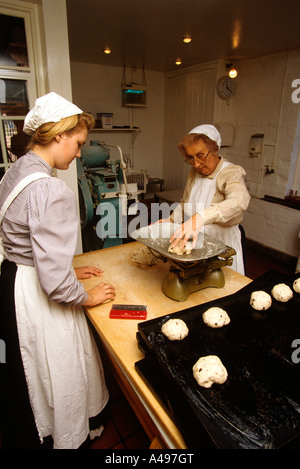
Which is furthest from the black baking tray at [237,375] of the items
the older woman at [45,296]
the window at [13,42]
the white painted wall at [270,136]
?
the white painted wall at [270,136]

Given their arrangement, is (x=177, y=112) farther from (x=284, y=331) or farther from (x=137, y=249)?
(x=284, y=331)

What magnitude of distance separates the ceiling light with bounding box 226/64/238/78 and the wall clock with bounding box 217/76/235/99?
13cm

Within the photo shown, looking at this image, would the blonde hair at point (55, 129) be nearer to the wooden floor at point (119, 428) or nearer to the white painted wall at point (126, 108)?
the wooden floor at point (119, 428)

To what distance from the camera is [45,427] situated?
135cm

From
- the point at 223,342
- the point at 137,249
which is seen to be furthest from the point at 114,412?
the point at 223,342

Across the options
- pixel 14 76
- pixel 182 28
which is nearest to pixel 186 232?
pixel 14 76

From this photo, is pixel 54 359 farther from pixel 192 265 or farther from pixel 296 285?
pixel 296 285

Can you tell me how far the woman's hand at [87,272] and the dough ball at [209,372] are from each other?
915 millimetres

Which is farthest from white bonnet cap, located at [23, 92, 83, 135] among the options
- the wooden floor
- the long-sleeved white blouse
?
the wooden floor

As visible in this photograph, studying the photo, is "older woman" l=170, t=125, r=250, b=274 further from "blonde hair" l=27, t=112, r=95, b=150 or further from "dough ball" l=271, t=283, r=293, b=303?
"blonde hair" l=27, t=112, r=95, b=150

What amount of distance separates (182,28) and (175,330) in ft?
11.2

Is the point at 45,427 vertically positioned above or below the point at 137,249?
below

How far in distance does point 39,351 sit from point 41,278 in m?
0.39

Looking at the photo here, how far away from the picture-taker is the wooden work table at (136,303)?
879mm
